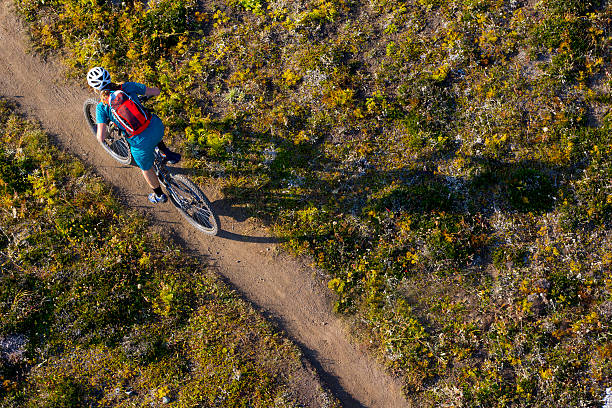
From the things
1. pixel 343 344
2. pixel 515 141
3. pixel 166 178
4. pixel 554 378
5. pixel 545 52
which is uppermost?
pixel 166 178

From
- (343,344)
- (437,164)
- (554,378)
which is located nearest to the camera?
(554,378)

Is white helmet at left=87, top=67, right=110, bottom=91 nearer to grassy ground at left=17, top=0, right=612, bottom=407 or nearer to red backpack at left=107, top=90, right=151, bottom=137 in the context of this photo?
red backpack at left=107, top=90, right=151, bottom=137

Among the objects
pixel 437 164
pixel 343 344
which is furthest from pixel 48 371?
pixel 437 164

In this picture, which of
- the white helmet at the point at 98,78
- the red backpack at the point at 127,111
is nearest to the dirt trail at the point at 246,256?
the red backpack at the point at 127,111

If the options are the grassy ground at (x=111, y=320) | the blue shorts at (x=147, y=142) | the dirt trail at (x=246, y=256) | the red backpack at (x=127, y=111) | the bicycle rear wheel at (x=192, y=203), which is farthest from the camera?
the dirt trail at (x=246, y=256)

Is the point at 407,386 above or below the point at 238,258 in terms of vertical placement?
below

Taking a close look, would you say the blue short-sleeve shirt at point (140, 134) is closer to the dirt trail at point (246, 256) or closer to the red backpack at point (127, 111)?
the red backpack at point (127, 111)

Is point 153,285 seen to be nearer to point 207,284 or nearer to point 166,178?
point 207,284
